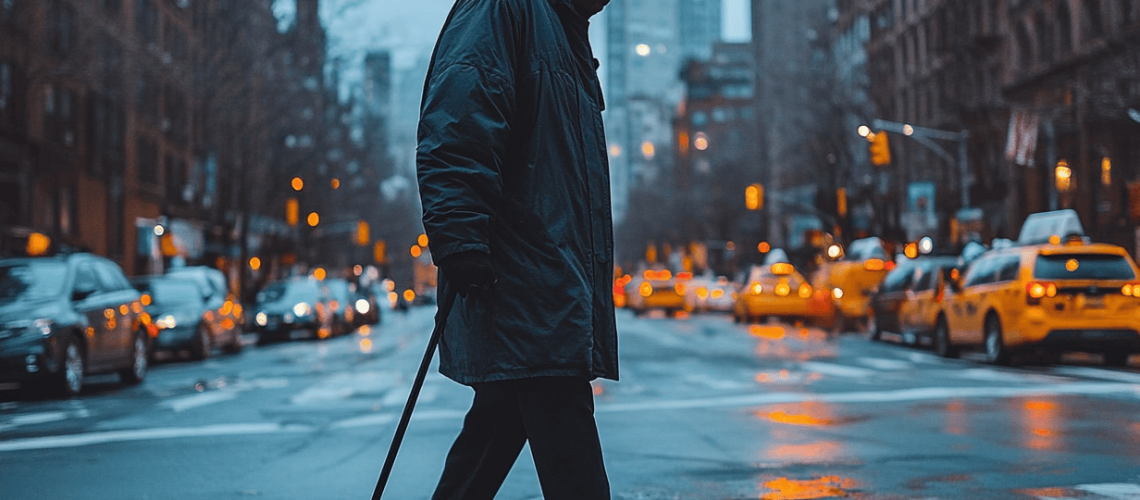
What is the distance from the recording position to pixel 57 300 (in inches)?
624

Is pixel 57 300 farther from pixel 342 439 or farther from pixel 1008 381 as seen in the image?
pixel 1008 381

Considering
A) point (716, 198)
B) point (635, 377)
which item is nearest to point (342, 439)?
point (635, 377)

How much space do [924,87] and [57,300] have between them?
176 ft

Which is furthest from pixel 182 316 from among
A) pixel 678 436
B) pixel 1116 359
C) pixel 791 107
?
pixel 791 107

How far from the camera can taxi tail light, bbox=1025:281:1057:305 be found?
18.3 m

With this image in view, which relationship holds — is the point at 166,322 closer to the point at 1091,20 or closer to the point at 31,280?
the point at 31,280

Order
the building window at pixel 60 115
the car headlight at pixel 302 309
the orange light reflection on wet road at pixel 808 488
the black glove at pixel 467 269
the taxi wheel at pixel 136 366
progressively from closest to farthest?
1. the black glove at pixel 467 269
2. the orange light reflection on wet road at pixel 808 488
3. the taxi wheel at pixel 136 366
4. the car headlight at pixel 302 309
5. the building window at pixel 60 115

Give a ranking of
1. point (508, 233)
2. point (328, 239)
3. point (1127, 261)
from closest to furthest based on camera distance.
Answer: point (508, 233) → point (1127, 261) → point (328, 239)

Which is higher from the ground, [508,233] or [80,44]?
[80,44]

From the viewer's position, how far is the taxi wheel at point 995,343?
1908 cm

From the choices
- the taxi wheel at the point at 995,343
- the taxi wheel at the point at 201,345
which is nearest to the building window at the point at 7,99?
the taxi wheel at the point at 201,345

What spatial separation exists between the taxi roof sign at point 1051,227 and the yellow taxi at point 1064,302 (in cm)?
867

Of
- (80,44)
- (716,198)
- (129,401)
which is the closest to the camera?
(129,401)

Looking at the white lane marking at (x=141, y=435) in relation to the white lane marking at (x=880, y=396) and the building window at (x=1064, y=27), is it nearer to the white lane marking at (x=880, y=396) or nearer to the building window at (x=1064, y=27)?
the white lane marking at (x=880, y=396)
